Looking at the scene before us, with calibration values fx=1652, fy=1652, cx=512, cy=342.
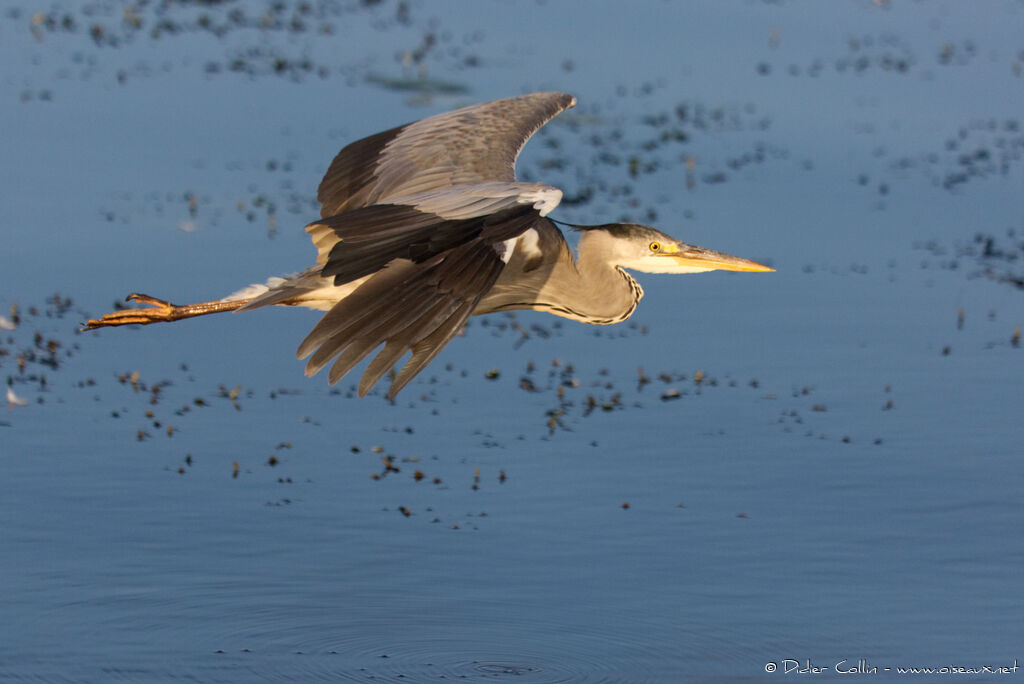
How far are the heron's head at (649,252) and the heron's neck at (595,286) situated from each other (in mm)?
22

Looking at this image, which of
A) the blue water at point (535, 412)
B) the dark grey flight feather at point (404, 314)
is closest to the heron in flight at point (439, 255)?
the dark grey flight feather at point (404, 314)

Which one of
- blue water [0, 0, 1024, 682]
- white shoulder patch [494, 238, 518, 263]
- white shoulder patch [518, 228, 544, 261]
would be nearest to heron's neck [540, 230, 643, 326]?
white shoulder patch [518, 228, 544, 261]

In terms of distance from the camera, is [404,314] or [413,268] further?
[413,268]

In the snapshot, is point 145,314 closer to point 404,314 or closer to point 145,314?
point 145,314

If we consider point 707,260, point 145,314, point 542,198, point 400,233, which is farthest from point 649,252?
point 145,314

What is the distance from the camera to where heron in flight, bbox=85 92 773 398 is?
517 centimetres

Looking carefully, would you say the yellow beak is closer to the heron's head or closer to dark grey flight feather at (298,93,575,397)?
the heron's head

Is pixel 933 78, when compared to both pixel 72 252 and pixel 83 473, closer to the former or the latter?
pixel 72 252

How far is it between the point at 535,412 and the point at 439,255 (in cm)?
379

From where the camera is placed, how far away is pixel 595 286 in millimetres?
7129

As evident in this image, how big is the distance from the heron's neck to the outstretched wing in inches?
65.2

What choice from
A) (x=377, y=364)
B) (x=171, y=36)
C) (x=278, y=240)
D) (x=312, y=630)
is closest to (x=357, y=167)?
(x=312, y=630)

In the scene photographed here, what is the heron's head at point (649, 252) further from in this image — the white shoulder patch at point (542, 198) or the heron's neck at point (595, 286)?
the white shoulder patch at point (542, 198)

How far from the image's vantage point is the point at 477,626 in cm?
697
